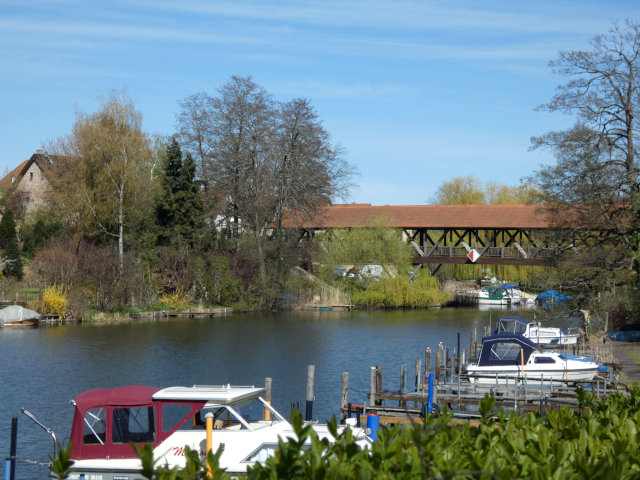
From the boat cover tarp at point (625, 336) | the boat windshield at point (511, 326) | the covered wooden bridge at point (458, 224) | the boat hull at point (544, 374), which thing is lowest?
the boat hull at point (544, 374)

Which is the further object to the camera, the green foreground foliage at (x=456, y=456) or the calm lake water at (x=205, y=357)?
the calm lake water at (x=205, y=357)

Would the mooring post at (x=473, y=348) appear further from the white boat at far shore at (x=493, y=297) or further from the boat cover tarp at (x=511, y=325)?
the white boat at far shore at (x=493, y=297)

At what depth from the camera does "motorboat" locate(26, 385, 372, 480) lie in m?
14.0

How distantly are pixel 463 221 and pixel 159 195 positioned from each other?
22.7 metres

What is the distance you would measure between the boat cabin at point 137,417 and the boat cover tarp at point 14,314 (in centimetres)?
2987

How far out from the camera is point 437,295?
58250mm

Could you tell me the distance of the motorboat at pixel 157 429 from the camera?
46.1ft

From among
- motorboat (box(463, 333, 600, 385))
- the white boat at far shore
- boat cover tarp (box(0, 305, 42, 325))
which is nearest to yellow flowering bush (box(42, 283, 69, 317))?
boat cover tarp (box(0, 305, 42, 325))

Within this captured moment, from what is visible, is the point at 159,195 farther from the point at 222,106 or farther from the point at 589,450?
the point at 589,450

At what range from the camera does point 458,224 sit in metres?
58.7

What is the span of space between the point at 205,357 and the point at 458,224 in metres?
30.5

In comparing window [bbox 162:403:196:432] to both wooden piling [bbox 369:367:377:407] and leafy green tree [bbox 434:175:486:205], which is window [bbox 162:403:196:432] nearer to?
wooden piling [bbox 369:367:377:407]

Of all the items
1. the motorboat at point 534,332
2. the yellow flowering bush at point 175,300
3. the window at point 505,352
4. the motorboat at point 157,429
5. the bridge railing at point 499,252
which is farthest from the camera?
the bridge railing at point 499,252

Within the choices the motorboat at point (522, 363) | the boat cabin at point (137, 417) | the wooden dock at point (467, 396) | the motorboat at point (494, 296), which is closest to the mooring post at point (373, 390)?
the wooden dock at point (467, 396)
